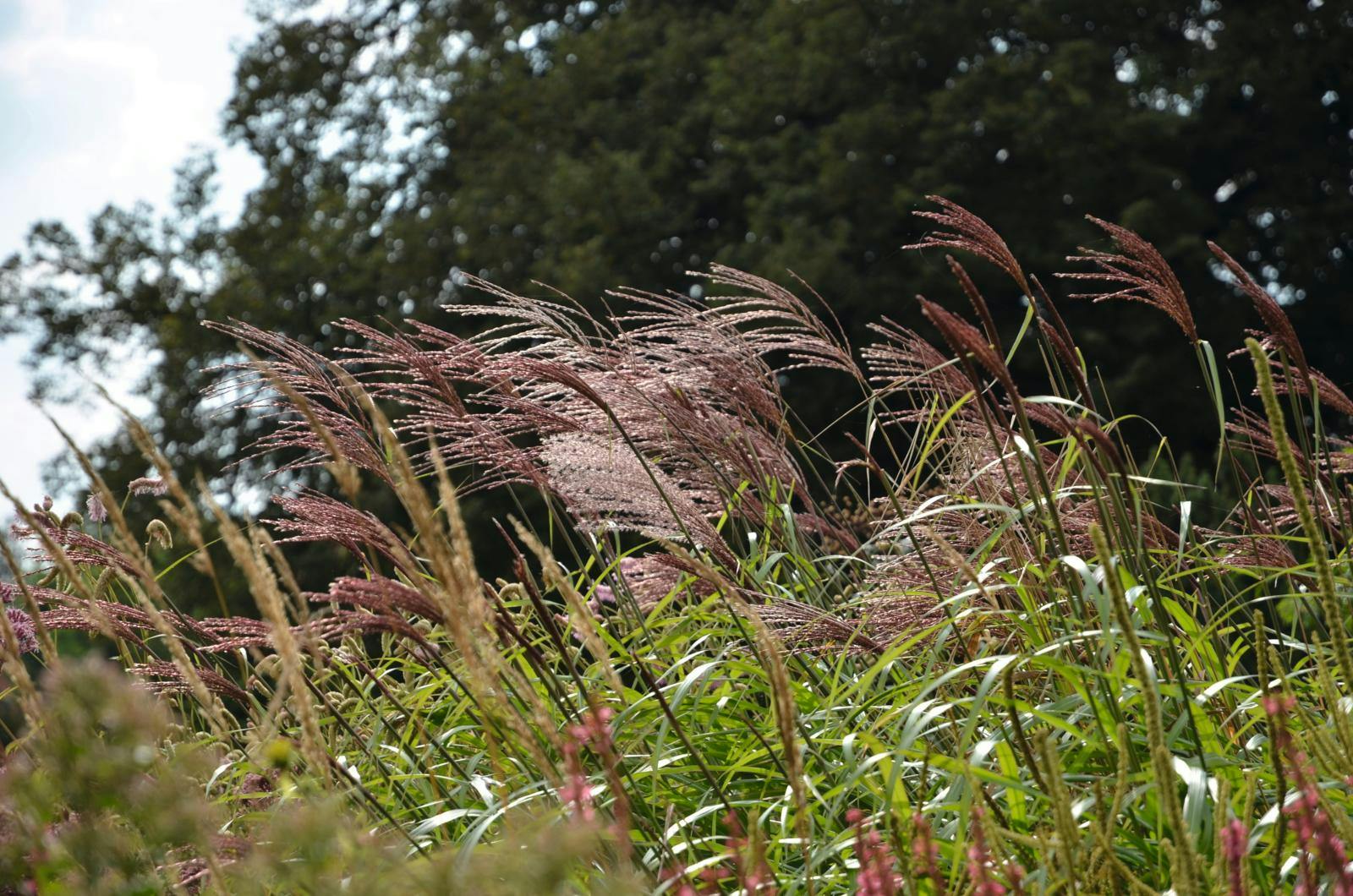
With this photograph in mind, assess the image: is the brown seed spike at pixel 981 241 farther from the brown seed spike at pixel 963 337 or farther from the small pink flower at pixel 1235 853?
the small pink flower at pixel 1235 853

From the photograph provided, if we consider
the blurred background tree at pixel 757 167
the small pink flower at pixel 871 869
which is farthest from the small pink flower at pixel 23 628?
the blurred background tree at pixel 757 167

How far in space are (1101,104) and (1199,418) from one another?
3.63 metres

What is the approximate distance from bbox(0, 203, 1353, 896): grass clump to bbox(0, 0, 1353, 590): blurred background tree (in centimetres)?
1038

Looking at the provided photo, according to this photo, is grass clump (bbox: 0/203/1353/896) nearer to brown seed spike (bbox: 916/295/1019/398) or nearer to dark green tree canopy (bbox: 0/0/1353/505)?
brown seed spike (bbox: 916/295/1019/398)

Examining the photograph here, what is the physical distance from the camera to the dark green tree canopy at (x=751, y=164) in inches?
538

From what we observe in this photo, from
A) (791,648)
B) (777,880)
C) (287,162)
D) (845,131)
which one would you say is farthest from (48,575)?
(287,162)

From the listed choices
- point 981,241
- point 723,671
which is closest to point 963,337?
point 981,241

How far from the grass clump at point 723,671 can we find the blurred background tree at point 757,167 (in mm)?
10379

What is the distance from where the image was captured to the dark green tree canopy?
538 inches

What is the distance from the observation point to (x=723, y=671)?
7.99ft

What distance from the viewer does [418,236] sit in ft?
48.7

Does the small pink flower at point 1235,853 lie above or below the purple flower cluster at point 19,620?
below

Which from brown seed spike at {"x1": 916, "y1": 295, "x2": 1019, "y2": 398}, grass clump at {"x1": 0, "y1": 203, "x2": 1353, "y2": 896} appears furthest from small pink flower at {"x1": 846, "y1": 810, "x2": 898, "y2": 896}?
brown seed spike at {"x1": 916, "y1": 295, "x2": 1019, "y2": 398}

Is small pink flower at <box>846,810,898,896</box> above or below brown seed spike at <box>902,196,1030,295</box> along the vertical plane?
below
